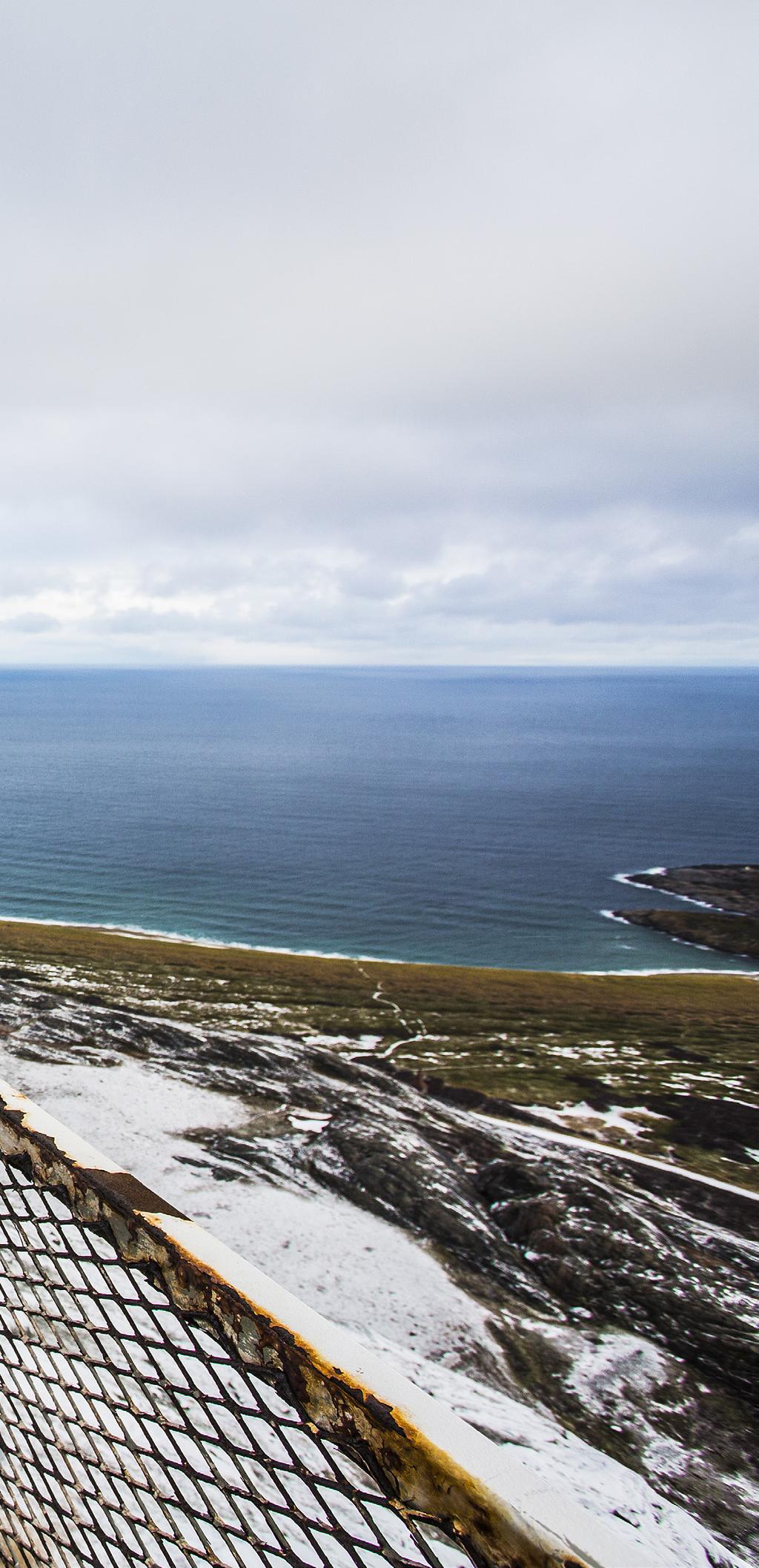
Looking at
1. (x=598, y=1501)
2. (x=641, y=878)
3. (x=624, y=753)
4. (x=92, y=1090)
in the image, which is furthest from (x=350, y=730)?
(x=598, y=1501)

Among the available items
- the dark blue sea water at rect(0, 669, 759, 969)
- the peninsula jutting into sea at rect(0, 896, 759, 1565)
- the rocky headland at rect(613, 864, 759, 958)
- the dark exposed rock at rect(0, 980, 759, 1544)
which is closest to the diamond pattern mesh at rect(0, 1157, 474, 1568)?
the peninsula jutting into sea at rect(0, 896, 759, 1565)

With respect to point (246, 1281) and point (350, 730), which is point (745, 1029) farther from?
point (350, 730)

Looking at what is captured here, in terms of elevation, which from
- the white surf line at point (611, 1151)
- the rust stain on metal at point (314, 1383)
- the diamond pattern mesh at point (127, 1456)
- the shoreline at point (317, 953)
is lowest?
the shoreline at point (317, 953)

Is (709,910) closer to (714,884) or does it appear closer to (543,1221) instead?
(714,884)

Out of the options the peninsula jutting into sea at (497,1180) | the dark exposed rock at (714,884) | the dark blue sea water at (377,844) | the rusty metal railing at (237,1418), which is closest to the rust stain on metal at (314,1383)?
the rusty metal railing at (237,1418)

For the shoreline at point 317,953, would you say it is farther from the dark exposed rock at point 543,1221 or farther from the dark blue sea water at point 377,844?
the dark exposed rock at point 543,1221

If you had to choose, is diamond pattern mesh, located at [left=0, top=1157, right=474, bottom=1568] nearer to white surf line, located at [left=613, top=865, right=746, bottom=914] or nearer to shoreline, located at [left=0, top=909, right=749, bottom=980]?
shoreline, located at [left=0, top=909, right=749, bottom=980]

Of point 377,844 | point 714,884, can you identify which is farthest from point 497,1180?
point 377,844

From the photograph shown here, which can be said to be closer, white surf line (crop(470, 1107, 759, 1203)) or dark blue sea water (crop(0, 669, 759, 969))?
white surf line (crop(470, 1107, 759, 1203))
